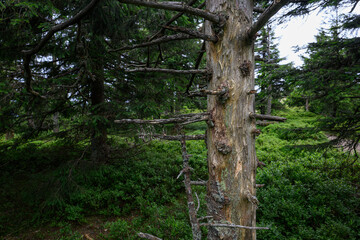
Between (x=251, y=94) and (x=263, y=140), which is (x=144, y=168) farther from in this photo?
(x=263, y=140)

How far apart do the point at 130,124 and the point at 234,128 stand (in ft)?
16.1

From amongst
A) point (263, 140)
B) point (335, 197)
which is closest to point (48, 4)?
point (335, 197)

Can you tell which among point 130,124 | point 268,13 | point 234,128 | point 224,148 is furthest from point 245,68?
point 130,124

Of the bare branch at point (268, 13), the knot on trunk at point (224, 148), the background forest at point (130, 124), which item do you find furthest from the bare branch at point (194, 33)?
the background forest at point (130, 124)

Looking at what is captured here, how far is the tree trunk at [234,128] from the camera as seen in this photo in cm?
181

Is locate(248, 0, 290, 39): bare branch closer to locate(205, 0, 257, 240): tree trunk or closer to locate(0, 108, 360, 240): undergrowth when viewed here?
locate(205, 0, 257, 240): tree trunk

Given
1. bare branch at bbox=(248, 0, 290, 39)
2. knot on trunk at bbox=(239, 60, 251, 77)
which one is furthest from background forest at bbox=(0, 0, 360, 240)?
bare branch at bbox=(248, 0, 290, 39)

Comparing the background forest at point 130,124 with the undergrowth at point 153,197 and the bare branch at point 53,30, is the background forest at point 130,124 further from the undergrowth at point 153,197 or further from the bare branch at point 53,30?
the bare branch at point 53,30

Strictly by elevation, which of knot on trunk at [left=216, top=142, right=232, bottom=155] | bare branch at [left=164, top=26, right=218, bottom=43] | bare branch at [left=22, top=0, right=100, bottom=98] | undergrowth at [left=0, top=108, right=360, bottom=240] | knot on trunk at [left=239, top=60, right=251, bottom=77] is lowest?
undergrowth at [left=0, top=108, right=360, bottom=240]

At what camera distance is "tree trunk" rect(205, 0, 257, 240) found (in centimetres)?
181

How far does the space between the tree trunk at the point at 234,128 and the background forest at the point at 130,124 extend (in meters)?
2.05

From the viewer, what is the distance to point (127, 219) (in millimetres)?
5562

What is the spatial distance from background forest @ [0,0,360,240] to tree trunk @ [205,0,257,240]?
6.71ft

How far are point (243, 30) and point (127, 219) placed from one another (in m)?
6.00
